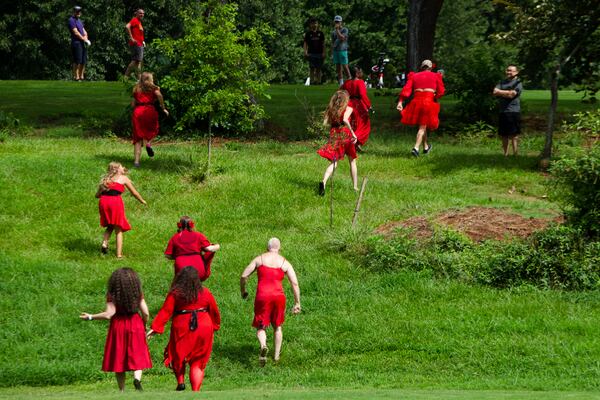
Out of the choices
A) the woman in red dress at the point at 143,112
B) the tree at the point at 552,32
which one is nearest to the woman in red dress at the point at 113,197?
the woman in red dress at the point at 143,112

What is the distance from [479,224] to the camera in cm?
1741

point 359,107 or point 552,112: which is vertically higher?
point 552,112

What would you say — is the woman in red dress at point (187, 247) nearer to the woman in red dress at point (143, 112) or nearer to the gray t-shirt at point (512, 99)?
the woman in red dress at point (143, 112)

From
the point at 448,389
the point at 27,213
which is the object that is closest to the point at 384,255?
the point at 448,389

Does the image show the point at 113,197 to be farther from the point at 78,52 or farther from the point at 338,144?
the point at 78,52

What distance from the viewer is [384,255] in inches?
646

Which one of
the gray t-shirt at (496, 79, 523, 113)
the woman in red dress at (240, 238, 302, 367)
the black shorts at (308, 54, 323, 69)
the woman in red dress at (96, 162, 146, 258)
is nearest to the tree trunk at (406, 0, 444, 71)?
the gray t-shirt at (496, 79, 523, 113)

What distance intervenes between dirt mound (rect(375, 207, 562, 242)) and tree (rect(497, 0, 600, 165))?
414cm

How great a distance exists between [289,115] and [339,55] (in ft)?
23.7

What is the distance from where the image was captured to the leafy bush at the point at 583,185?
15.8 metres

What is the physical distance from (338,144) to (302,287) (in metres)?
4.35

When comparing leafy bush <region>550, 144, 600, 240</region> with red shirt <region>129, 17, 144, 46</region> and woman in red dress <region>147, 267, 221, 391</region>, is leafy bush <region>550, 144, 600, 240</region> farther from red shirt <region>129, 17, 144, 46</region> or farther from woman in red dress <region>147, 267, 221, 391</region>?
red shirt <region>129, 17, 144, 46</region>

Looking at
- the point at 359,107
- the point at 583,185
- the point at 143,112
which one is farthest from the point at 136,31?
the point at 583,185

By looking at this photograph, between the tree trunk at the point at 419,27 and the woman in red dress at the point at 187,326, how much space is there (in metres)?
17.0
